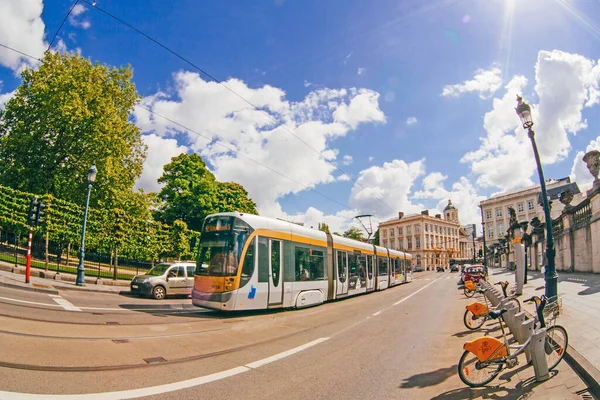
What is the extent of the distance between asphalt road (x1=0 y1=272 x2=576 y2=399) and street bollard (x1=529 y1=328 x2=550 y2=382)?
3.59 feet

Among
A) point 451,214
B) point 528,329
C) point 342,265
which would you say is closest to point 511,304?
point 528,329

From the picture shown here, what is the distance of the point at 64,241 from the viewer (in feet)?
63.9

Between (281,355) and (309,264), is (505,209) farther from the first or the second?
(281,355)

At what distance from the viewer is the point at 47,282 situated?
49.5 feet

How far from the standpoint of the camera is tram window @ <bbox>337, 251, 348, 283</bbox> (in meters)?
16.3

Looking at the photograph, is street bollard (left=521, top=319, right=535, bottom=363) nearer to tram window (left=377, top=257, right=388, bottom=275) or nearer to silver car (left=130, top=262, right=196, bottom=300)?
silver car (left=130, top=262, right=196, bottom=300)

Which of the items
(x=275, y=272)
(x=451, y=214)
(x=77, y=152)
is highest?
(x=451, y=214)

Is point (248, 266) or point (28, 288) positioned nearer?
point (248, 266)

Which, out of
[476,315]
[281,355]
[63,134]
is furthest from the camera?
[63,134]

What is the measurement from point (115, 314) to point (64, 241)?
1315 cm

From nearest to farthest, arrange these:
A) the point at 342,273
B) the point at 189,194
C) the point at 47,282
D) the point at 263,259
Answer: the point at 263,259 → the point at 47,282 → the point at 342,273 → the point at 189,194

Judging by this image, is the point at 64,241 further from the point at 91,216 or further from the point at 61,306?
the point at 61,306

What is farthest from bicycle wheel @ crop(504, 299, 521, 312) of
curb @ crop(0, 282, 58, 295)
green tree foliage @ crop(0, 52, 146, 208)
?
green tree foliage @ crop(0, 52, 146, 208)

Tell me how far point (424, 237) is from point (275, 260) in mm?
94298
